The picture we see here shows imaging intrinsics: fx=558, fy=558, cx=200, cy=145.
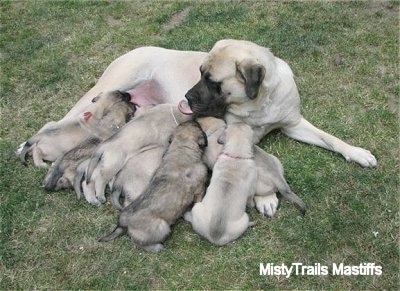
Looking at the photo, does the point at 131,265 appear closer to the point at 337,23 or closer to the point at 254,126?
the point at 254,126

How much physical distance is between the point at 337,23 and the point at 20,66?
392cm

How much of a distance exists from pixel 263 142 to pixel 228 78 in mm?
921

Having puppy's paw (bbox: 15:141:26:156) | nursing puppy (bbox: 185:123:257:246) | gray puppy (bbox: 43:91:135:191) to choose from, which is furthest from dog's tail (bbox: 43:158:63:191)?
nursing puppy (bbox: 185:123:257:246)

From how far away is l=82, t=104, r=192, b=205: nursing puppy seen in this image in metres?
4.39

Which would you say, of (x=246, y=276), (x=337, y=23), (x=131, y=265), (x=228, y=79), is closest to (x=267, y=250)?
(x=246, y=276)

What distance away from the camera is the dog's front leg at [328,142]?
15.9ft

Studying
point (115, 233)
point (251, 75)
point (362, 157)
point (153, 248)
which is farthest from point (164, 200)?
point (362, 157)

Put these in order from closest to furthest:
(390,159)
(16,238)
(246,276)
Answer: (246,276) < (16,238) < (390,159)

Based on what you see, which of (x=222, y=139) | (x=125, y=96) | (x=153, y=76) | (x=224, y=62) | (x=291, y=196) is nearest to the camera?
(x=291, y=196)

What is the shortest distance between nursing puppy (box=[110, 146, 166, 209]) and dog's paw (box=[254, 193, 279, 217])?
2.77ft

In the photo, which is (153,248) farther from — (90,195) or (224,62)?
(224,62)

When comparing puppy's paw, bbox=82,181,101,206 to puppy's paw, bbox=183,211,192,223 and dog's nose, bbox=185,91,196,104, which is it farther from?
dog's nose, bbox=185,91,196,104

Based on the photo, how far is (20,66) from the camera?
6.65 metres

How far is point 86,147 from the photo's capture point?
4617 mm
